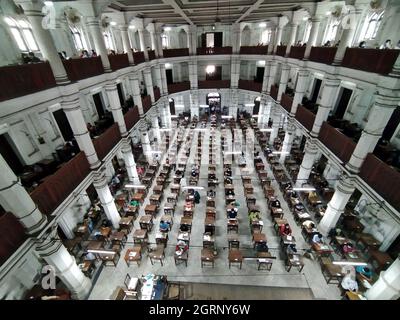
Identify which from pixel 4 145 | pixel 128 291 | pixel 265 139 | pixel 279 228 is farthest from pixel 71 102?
pixel 265 139

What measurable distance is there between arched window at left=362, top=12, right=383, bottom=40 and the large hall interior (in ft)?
0.21

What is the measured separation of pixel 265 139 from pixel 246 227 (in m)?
12.2

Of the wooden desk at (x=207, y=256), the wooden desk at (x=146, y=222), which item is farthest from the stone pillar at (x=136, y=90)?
the wooden desk at (x=207, y=256)

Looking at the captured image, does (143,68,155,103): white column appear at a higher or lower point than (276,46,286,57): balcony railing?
lower

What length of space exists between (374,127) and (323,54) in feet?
20.3

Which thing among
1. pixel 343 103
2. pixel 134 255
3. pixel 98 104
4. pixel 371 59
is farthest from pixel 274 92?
pixel 134 255

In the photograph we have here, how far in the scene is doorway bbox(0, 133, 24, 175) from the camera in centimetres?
970

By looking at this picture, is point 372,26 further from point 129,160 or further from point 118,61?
point 129,160

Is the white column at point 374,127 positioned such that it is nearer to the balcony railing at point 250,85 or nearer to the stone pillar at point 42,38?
the stone pillar at point 42,38

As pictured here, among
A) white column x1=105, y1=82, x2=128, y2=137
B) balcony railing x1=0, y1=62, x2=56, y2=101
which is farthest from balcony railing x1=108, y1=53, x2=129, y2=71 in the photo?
balcony railing x1=0, y1=62, x2=56, y2=101

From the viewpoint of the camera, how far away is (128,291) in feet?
33.1

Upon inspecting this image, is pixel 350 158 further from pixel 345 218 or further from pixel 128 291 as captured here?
pixel 128 291

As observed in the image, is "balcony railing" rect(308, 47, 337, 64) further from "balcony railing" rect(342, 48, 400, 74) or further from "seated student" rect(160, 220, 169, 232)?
"seated student" rect(160, 220, 169, 232)

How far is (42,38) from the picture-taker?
8.09m
